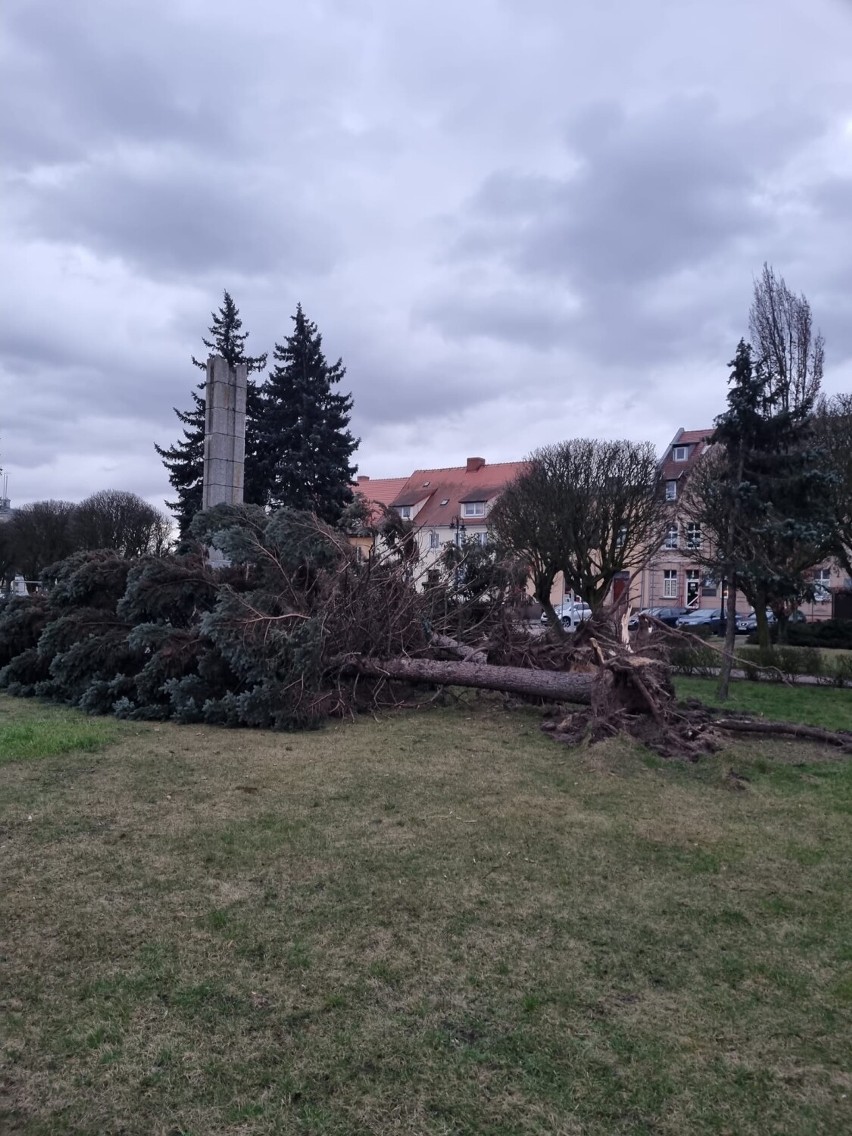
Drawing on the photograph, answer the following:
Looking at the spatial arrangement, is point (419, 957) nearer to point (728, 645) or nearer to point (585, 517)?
point (728, 645)

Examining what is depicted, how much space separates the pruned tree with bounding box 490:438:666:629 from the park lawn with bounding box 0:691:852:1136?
715 inches

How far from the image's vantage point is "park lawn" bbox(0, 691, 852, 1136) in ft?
8.13

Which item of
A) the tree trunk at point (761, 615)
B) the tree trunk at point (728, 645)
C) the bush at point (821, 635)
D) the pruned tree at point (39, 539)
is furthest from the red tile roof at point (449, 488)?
the tree trunk at point (728, 645)

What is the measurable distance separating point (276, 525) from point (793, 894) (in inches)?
295

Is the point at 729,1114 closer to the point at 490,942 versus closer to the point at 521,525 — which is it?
the point at 490,942

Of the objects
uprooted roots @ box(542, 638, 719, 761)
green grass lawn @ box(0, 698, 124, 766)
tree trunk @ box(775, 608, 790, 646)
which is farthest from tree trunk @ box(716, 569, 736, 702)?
tree trunk @ box(775, 608, 790, 646)

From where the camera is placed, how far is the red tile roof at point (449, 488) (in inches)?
2035

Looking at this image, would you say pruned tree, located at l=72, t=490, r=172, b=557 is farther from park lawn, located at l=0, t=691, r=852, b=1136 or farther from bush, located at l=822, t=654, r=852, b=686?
park lawn, located at l=0, t=691, r=852, b=1136

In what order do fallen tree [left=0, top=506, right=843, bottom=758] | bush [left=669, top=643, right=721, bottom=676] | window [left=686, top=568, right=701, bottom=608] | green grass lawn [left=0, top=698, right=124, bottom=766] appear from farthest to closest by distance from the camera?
window [left=686, top=568, right=701, bottom=608] < bush [left=669, top=643, right=721, bottom=676] < fallen tree [left=0, top=506, right=843, bottom=758] < green grass lawn [left=0, top=698, right=124, bottom=766]

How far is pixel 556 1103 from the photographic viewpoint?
8.05 ft

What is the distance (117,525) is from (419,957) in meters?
38.1

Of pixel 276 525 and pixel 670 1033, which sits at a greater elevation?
pixel 276 525

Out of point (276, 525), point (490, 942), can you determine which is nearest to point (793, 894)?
point (490, 942)

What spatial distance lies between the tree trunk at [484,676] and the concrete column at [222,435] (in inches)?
328
